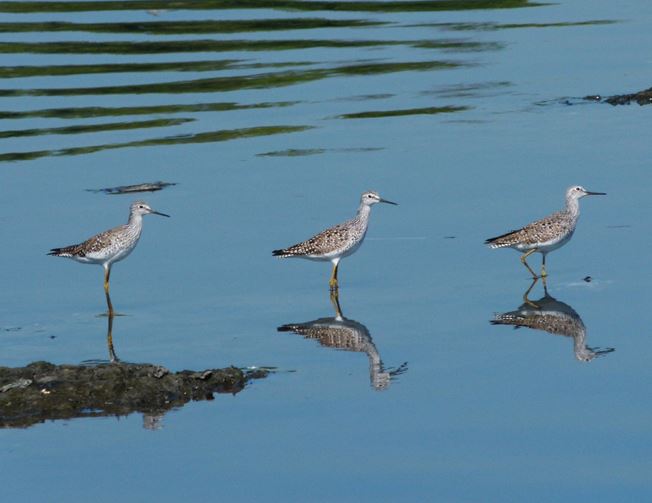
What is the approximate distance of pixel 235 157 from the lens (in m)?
27.1

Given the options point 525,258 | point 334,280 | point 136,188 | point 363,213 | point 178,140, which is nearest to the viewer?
point 334,280

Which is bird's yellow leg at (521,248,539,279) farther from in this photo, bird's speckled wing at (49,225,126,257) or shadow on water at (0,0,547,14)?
shadow on water at (0,0,547,14)

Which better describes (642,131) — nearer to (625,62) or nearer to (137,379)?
(625,62)

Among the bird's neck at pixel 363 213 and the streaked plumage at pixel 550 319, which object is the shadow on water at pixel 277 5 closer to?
the bird's neck at pixel 363 213

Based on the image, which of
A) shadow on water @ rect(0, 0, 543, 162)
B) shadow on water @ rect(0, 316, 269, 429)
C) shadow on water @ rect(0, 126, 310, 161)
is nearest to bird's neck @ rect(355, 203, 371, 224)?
shadow on water @ rect(0, 316, 269, 429)

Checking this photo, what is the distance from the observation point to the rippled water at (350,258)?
13.7 m

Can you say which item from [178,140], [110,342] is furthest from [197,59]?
[110,342]

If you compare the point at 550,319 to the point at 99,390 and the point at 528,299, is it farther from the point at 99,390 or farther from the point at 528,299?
the point at 99,390

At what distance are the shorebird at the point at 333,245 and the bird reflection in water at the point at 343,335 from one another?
65.9 inches

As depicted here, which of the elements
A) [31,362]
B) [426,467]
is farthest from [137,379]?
[426,467]

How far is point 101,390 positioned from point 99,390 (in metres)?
0.02

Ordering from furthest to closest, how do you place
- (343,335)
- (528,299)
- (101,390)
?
(528,299), (343,335), (101,390)

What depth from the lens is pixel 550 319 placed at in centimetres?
1792

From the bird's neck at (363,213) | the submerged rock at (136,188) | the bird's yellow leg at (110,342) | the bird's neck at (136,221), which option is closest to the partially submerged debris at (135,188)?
the submerged rock at (136,188)
